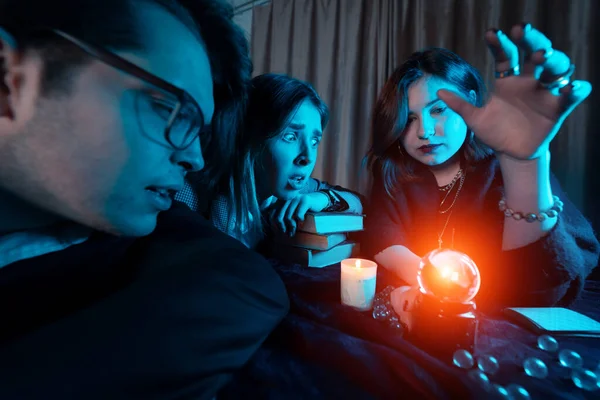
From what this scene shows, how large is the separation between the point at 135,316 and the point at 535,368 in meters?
0.69

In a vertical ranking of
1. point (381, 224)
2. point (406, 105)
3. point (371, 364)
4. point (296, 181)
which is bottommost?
point (371, 364)

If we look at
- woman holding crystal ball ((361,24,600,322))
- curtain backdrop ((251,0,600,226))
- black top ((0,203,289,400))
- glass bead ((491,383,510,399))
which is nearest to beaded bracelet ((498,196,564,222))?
woman holding crystal ball ((361,24,600,322))

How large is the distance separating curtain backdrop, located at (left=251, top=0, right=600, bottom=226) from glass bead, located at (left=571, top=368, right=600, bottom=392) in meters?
1.60

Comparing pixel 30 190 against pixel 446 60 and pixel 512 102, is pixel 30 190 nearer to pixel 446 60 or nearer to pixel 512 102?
pixel 512 102

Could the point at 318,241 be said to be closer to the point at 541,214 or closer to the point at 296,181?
the point at 296,181

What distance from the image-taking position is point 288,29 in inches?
112

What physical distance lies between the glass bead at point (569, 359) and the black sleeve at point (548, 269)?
306mm

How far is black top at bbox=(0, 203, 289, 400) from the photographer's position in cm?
40

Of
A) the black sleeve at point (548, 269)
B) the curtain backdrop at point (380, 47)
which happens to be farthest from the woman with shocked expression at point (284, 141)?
the curtain backdrop at point (380, 47)

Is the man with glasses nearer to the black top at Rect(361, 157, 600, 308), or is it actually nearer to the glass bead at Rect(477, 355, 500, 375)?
the glass bead at Rect(477, 355, 500, 375)

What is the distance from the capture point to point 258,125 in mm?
1203

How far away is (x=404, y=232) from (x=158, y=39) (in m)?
1.08

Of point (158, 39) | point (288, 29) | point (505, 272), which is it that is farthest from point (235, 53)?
point (288, 29)

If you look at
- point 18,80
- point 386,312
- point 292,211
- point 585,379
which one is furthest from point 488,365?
point 18,80
